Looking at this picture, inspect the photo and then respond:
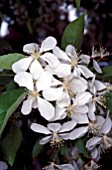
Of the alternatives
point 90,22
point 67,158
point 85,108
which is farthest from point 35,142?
point 90,22

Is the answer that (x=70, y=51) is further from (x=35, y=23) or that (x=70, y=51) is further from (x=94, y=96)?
(x=35, y=23)

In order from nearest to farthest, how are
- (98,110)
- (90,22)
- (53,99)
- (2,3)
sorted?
(53,99) < (98,110) < (2,3) < (90,22)

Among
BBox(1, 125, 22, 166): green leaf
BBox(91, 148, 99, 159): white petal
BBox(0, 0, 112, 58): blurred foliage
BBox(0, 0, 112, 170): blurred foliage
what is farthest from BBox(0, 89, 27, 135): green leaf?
BBox(0, 0, 112, 58): blurred foliage

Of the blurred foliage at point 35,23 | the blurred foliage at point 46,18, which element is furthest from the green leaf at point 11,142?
the blurred foliage at point 46,18

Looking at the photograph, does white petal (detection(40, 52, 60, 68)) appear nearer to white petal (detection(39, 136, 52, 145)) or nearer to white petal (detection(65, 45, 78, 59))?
white petal (detection(65, 45, 78, 59))

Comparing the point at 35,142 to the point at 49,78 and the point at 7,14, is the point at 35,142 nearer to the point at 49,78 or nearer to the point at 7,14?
the point at 49,78

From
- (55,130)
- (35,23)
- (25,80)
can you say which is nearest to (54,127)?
(55,130)
